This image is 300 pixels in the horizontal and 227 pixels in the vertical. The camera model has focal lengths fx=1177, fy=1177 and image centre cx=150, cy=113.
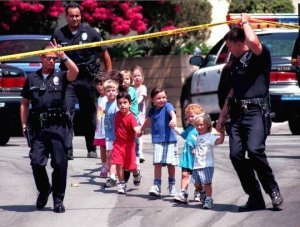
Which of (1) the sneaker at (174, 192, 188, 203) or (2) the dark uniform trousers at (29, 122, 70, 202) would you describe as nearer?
Result: (2) the dark uniform trousers at (29, 122, 70, 202)

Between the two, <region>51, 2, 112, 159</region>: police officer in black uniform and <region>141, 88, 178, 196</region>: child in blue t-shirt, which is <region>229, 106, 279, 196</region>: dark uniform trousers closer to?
<region>141, 88, 178, 196</region>: child in blue t-shirt

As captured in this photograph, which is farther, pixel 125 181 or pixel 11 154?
pixel 11 154

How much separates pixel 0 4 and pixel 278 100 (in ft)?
28.9

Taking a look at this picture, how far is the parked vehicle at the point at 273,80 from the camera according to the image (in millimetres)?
18750

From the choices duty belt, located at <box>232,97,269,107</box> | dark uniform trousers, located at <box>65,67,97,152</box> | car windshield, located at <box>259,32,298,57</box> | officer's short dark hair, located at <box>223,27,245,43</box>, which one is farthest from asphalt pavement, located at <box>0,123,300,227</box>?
car windshield, located at <box>259,32,298,57</box>

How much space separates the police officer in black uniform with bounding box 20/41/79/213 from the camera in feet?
36.5

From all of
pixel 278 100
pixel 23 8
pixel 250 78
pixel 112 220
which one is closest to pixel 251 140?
pixel 250 78

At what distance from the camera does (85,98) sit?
14.6 m

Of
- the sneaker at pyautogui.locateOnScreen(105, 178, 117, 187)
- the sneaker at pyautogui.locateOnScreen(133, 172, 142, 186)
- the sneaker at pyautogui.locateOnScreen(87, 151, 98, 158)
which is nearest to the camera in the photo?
the sneaker at pyautogui.locateOnScreen(105, 178, 117, 187)

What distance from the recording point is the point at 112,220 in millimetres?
10578

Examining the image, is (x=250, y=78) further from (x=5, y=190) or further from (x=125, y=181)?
(x=5, y=190)

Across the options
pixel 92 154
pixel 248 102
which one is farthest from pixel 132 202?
pixel 92 154

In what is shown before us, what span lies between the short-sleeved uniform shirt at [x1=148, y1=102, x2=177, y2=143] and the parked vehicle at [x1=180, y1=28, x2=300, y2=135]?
591 cm

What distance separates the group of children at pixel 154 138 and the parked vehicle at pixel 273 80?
505 centimetres
